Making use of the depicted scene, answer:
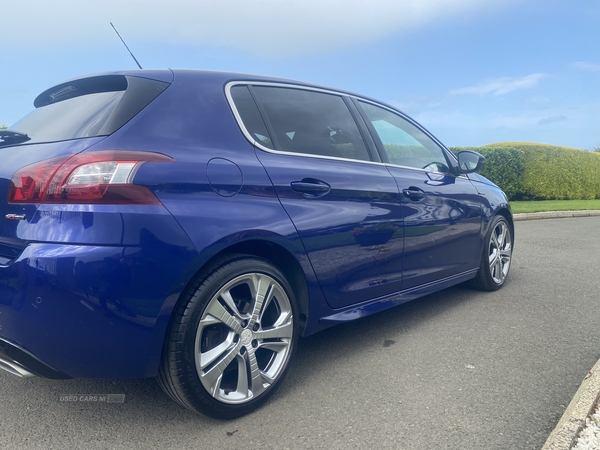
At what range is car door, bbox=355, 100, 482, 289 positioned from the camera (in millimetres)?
3504

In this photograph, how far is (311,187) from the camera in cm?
275

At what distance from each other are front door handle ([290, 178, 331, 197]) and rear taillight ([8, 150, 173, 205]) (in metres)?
0.84

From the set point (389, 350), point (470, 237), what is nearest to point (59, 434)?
point (389, 350)

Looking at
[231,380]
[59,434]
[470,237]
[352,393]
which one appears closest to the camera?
[59,434]

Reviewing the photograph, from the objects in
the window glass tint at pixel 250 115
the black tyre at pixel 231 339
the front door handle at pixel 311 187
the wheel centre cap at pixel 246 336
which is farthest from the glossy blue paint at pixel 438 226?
the wheel centre cap at pixel 246 336

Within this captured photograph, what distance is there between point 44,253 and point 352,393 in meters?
1.66

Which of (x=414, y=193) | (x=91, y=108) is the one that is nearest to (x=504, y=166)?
(x=414, y=193)

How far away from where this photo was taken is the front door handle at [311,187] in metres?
2.67

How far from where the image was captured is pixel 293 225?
2.57 metres

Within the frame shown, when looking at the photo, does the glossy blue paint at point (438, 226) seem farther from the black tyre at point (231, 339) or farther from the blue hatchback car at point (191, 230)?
the black tyre at point (231, 339)

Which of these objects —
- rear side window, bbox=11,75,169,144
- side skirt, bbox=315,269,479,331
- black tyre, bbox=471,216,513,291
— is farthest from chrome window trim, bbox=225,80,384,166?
black tyre, bbox=471,216,513,291

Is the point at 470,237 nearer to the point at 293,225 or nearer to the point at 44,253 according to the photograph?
the point at 293,225

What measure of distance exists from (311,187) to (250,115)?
0.51m

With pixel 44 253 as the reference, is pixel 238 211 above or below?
above
